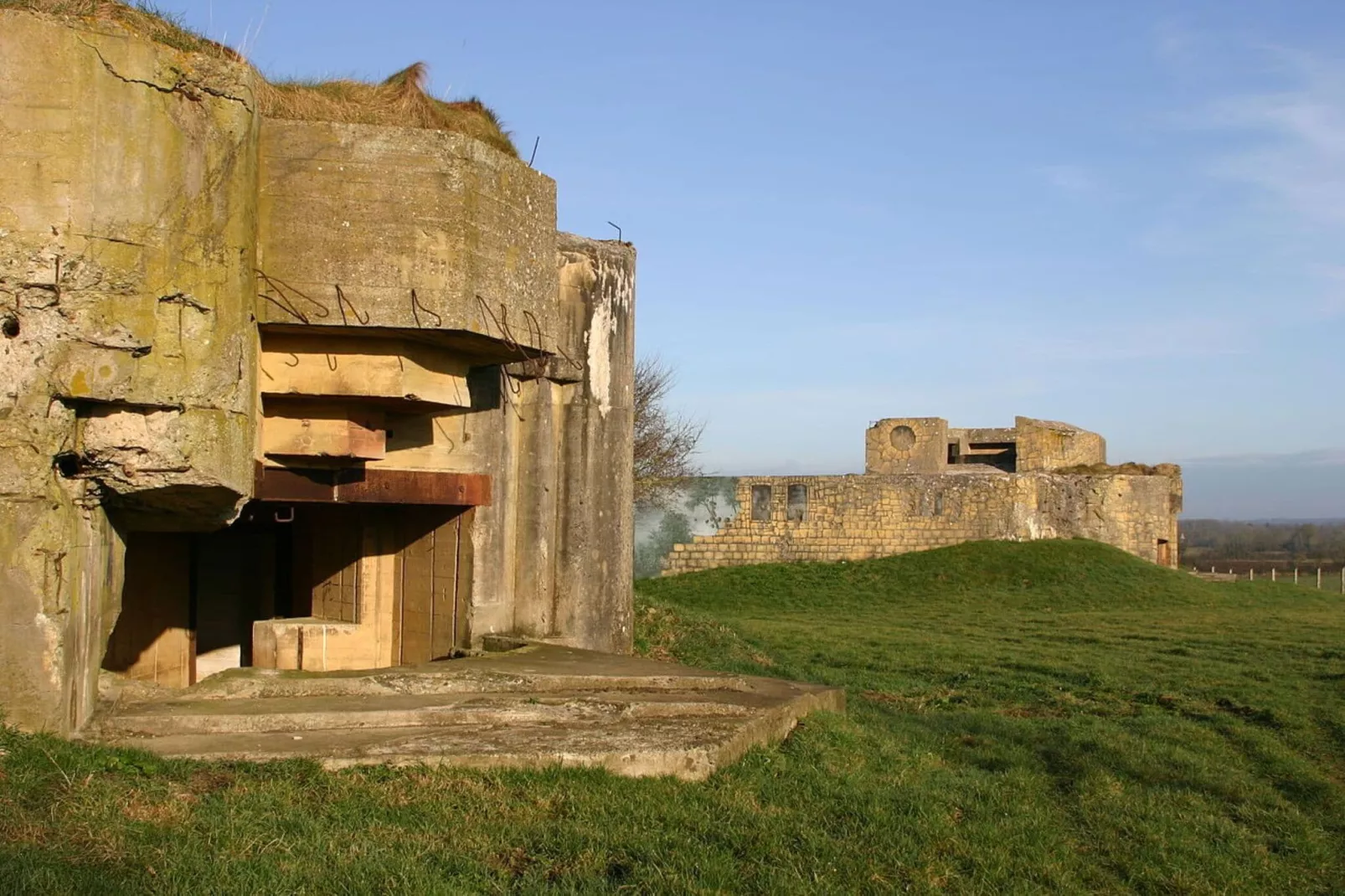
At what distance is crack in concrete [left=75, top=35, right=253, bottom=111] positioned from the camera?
6.11 meters

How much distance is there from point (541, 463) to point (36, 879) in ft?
23.2

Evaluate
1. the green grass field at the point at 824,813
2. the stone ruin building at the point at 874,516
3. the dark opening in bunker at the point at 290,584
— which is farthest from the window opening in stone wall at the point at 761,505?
the green grass field at the point at 824,813

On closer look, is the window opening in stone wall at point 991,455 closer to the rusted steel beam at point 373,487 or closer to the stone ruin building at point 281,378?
the stone ruin building at point 281,378

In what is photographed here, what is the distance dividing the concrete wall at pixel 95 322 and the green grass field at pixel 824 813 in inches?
28.0

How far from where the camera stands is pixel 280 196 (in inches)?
300

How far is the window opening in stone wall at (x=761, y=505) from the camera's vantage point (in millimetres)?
30391

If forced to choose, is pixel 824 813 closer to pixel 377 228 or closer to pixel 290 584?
pixel 377 228

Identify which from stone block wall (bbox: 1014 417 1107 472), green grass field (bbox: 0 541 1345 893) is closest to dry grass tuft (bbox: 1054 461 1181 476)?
stone block wall (bbox: 1014 417 1107 472)

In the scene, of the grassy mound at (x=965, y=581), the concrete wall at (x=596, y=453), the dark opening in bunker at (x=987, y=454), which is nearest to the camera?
the concrete wall at (x=596, y=453)

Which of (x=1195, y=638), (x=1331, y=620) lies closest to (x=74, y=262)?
(x=1195, y=638)

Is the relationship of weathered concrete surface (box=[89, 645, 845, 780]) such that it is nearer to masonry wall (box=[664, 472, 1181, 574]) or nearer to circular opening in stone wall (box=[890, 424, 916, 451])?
masonry wall (box=[664, 472, 1181, 574])

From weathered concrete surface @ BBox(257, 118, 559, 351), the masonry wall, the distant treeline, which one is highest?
weathered concrete surface @ BBox(257, 118, 559, 351)

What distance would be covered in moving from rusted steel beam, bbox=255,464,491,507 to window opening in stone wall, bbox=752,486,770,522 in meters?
20.1

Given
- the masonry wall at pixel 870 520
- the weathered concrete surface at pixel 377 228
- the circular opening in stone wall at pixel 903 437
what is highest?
the circular opening in stone wall at pixel 903 437
